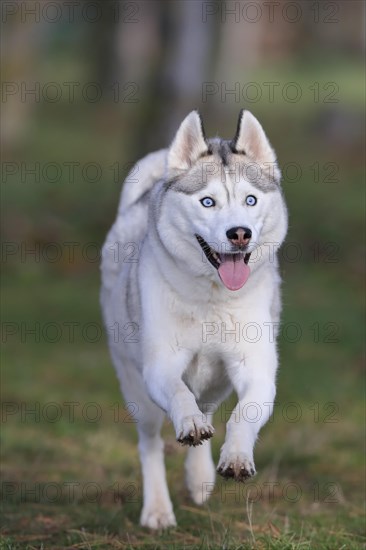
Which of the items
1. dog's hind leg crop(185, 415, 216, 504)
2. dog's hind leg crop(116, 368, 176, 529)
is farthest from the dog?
dog's hind leg crop(185, 415, 216, 504)

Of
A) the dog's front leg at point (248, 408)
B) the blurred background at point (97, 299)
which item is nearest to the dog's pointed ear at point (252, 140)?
the dog's front leg at point (248, 408)

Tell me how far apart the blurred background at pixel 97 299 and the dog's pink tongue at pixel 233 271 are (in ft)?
3.55

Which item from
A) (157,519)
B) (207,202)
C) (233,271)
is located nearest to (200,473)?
(157,519)

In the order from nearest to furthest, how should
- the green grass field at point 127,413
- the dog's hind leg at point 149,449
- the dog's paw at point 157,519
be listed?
the green grass field at point 127,413 < the dog's paw at point 157,519 < the dog's hind leg at point 149,449

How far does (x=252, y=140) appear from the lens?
5.74 meters

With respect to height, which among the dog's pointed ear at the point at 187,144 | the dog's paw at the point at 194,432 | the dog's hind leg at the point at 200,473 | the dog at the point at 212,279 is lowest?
the dog's hind leg at the point at 200,473

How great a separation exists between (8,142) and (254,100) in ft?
30.9

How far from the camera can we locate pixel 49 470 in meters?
7.85

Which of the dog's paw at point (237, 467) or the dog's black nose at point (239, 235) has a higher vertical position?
the dog's black nose at point (239, 235)

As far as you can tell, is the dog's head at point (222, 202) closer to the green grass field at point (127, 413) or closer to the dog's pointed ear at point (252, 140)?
the dog's pointed ear at point (252, 140)

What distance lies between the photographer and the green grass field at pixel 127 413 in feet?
20.1

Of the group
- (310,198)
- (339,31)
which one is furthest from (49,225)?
(339,31)

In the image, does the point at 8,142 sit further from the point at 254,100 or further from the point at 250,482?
A: the point at 250,482

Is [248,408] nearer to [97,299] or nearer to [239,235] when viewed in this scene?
[239,235]
